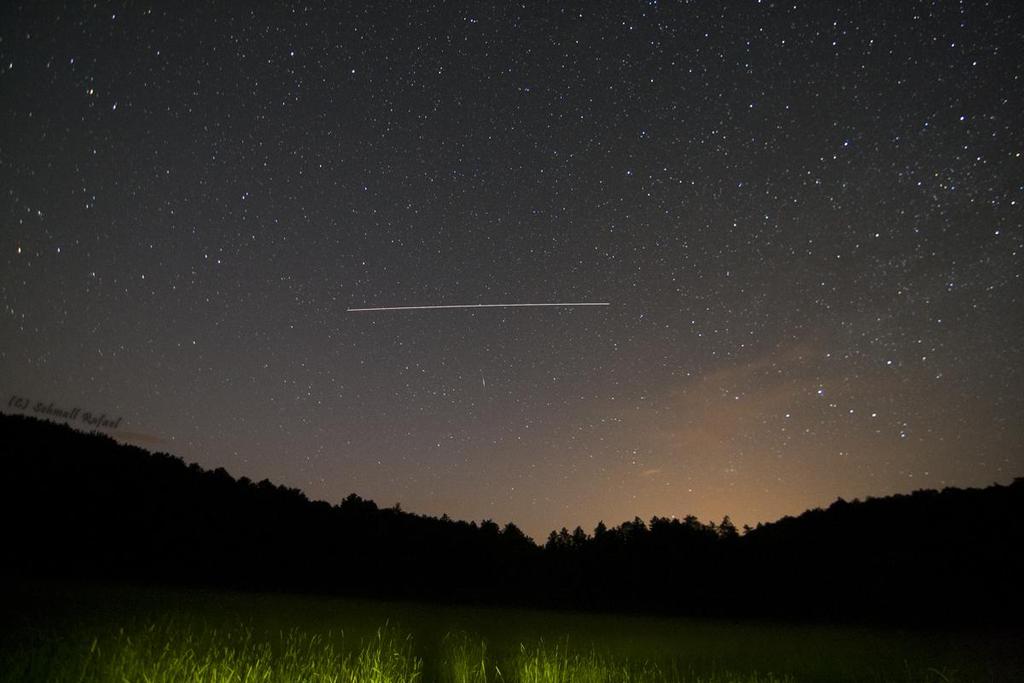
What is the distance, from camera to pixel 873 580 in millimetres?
48719

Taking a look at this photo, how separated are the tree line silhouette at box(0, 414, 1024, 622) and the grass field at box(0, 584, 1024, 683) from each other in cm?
1554

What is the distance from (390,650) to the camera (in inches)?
313

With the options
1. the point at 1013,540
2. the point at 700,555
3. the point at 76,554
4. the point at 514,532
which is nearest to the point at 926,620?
the point at 1013,540

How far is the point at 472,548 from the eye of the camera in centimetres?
6391

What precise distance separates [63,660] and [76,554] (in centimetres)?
4522

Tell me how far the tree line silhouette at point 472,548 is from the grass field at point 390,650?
51.0ft

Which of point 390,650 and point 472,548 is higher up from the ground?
point 472,548

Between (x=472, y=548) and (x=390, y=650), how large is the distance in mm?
58948

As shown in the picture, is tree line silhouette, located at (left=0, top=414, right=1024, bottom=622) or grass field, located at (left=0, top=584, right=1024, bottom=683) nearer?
grass field, located at (left=0, top=584, right=1024, bottom=683)

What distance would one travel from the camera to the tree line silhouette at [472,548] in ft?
142

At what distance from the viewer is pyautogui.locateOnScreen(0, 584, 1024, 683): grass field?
521cm

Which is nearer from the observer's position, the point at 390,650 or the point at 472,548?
the point at 390,650

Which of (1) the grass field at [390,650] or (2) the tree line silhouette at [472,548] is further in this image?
(2) the tree line silhouette at [472,548]

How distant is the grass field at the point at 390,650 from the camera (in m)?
5.21
